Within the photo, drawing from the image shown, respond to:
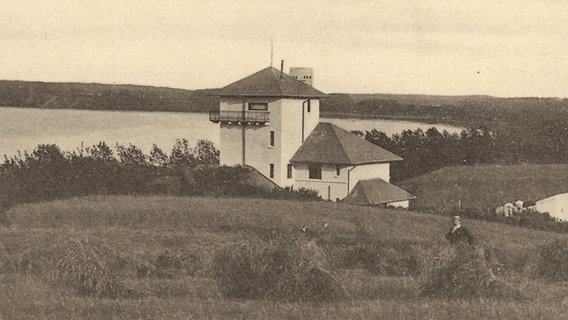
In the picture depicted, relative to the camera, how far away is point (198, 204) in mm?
39656

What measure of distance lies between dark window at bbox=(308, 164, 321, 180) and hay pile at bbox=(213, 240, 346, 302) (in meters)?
37.2

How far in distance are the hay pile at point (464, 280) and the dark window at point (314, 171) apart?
3739cm

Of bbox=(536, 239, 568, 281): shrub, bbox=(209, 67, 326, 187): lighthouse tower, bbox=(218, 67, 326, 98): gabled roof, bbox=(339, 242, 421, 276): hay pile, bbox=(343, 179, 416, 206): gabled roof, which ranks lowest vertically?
bbox=(343, 179, 416, 206): gabled roof

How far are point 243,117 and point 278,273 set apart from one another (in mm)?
39839

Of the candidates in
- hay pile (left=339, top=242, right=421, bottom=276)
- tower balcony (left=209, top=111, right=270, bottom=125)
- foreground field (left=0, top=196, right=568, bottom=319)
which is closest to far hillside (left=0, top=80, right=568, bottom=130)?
tower balcony (left=209, top=111, right=270, bottom=125)

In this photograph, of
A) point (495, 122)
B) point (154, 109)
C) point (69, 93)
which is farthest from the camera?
point (154, 109)

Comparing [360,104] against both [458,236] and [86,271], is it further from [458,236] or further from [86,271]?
[86,271]

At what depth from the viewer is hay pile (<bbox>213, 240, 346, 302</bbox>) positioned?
1585 centimetres

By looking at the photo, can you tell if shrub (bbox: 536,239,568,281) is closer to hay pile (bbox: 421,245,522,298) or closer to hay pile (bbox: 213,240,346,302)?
hay pile (bbox: 421,245,522,298)

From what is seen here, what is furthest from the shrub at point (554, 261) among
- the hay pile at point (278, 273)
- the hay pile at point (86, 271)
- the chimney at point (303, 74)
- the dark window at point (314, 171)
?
the chimney at point (303, 74)

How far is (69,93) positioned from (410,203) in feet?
104

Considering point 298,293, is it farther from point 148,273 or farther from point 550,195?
point 550,195

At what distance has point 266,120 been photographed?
55.0 meters

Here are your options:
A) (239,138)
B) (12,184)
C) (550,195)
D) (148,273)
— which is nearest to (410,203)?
(550,195)
